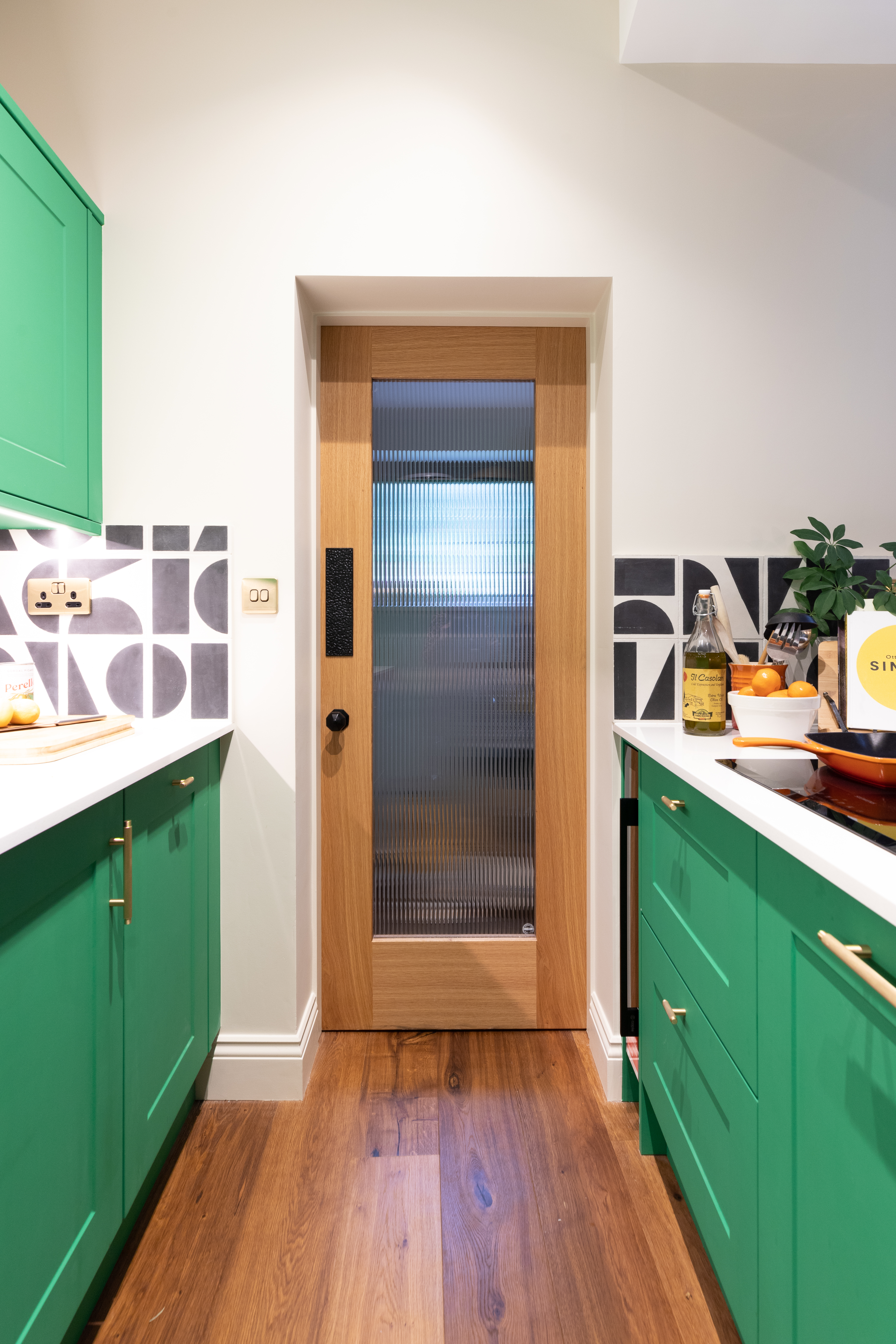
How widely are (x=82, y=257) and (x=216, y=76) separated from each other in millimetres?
566

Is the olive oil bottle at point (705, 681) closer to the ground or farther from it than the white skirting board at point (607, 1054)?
farther from it

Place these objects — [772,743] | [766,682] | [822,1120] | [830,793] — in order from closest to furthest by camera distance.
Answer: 1. [822,1120]
2. [830,793]
3. [772,743]
4. [766,682]

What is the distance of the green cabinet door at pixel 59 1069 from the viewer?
0.85 metres

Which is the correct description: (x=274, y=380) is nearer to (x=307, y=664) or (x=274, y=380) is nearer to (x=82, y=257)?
(x=82, y=257)

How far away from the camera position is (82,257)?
165 cm

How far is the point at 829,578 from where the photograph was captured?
1.69 metres

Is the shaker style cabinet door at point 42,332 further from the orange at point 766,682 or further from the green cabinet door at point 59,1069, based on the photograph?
the orange at point 766,682

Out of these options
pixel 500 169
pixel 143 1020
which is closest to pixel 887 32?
pixel 500 169

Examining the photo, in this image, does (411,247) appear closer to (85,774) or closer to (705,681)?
(705,681)

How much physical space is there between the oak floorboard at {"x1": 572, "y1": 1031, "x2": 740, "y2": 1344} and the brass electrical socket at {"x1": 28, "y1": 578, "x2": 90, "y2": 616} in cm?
174

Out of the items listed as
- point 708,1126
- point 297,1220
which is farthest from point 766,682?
point 297,1220

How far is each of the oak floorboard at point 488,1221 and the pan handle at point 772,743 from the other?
3.27ft

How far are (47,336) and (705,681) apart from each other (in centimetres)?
158

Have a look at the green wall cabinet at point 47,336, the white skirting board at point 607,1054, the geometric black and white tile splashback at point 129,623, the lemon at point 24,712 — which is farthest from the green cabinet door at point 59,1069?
the white skirting board at point 607,1054
